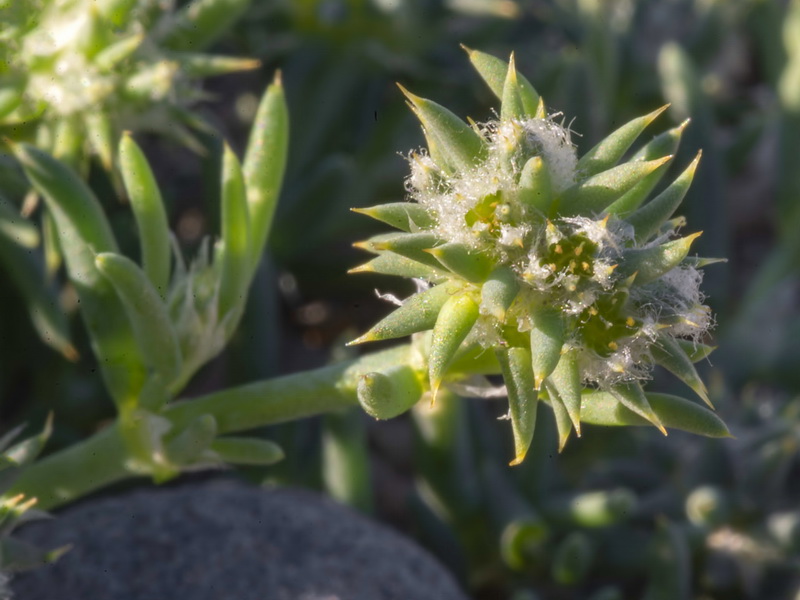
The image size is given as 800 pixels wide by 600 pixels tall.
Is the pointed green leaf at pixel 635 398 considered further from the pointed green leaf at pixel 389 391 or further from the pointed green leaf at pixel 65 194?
the pointed green leaf at pixel 65 194

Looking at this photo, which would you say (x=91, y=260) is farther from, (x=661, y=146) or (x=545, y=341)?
(x=661, y=146)

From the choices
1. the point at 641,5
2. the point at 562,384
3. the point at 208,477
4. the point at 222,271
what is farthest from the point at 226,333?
the point at 641,5

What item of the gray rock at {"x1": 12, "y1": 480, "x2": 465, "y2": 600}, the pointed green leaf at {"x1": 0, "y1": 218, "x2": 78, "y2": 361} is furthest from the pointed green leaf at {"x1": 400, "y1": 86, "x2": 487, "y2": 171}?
the pointed green leaf at {"x1": 0, "y1": 218, "x2": 78, "y2": 361}

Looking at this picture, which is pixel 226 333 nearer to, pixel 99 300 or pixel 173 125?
pixel 99 300

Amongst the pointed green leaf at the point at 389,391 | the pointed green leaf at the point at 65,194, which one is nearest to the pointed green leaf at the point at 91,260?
the pointed green leaf at the point at 65,194

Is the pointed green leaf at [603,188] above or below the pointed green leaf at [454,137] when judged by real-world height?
below

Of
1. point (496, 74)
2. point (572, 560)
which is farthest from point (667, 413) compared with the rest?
point (572, 560)

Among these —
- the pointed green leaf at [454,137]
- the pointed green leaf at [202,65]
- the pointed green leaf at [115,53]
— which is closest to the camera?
the pointed green leaf at [454,137]
